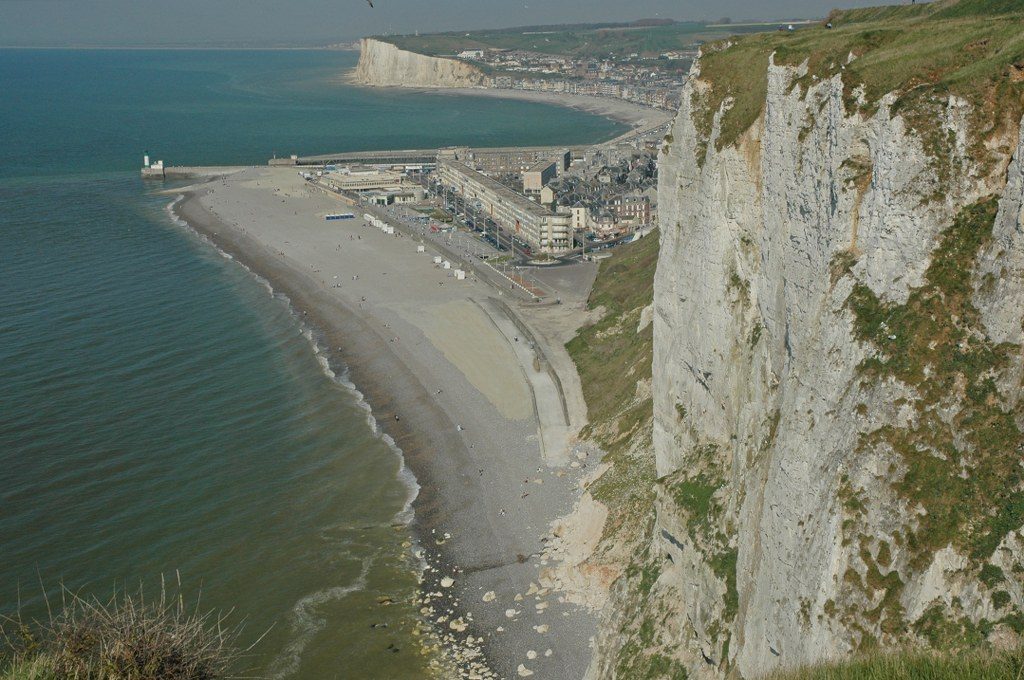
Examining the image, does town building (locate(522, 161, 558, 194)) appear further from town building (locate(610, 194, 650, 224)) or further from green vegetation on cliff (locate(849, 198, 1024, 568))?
green vegetation on cliff (locate(849, 198, 1024, 568))

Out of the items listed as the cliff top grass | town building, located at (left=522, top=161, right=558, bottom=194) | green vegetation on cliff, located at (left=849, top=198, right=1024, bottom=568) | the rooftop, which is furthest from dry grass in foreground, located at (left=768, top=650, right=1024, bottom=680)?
town building, located at (left=522, top=161, right=558, bottom=194)

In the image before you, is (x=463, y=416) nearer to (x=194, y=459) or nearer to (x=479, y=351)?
(x=479, y=351)

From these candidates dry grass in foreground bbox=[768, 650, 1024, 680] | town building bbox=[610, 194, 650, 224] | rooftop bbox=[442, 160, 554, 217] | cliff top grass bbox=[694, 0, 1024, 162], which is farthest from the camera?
town building bbox=[610, 194, 650, 224]

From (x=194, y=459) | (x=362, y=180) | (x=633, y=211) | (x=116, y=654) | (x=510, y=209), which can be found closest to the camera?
(x=116, y=654)

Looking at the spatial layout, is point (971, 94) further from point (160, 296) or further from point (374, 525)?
point (160, 296)

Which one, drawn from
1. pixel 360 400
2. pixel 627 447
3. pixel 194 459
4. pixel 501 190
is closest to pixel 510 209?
pixel 501 190
